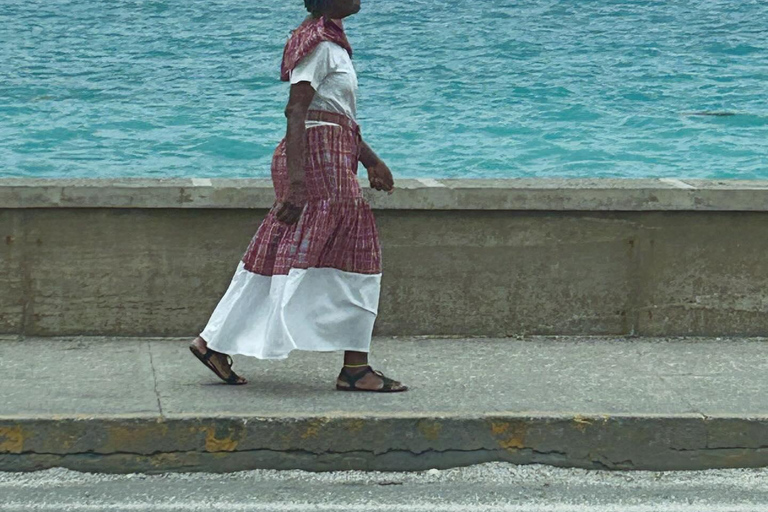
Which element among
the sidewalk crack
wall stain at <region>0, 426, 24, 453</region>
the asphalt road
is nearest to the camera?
the asphalt road

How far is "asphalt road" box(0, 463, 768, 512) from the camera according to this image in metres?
4.73

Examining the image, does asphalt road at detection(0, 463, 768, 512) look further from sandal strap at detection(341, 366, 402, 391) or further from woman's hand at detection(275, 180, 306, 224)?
woman's hand at detection(275, 180, 306, 224)

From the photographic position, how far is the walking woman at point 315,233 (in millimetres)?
5367

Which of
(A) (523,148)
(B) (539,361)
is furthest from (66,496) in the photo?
(A) (523,148)

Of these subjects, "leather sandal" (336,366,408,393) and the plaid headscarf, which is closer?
the plaid headscarf

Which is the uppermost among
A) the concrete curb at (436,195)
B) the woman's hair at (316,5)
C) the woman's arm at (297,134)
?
the woman's hair at (316,5)

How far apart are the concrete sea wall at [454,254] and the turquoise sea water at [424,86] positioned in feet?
77.7

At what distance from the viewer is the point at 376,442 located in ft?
17.3

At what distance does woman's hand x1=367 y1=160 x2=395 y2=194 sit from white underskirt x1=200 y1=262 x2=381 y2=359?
19.6 inches

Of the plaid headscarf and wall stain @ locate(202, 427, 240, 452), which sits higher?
the plaid headscarf

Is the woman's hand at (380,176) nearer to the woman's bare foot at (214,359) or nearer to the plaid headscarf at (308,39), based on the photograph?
the plaid headscarf at (308,39)

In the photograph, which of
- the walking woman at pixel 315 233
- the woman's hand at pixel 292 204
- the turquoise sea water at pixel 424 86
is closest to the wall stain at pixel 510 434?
the walking woman at pixel 315 233

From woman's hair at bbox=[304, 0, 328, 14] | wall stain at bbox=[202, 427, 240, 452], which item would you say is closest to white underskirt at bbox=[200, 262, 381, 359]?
wall stain at bbox=[202, 427, 240, 452]

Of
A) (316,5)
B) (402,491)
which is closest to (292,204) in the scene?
(316,5)
